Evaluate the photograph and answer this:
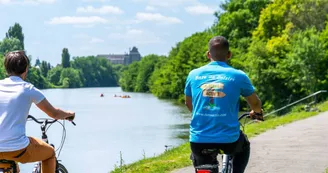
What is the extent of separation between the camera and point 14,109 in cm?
573

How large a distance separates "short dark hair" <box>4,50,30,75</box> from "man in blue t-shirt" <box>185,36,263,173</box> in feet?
5.39

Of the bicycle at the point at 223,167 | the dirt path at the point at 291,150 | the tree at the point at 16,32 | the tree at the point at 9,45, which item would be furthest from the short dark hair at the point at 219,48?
the tree at the point at 16,32

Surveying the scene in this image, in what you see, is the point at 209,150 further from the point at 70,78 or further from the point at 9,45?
the point at 70,78

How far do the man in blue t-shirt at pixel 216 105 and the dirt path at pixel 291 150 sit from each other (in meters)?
4.67

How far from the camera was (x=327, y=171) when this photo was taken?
9.46 metres

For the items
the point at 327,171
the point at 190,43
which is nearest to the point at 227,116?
the point at 327,171

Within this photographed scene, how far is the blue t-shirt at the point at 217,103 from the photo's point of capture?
526cm

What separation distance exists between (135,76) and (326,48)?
332 ft

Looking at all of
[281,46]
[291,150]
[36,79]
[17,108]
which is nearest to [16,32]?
[36,79]

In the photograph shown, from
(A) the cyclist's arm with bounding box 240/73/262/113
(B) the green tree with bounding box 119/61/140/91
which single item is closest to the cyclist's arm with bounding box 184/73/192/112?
(A) the cyclist's arm with bounding box 240/73/262/113

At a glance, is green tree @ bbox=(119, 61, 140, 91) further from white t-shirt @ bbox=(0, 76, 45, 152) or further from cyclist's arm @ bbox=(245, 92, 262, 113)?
cyclist's arm @ bbox=(245, 92, 262, 113)

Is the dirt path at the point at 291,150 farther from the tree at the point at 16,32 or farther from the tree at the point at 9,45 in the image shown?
the tree at the point at 16,32

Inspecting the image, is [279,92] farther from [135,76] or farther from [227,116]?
[135,76]

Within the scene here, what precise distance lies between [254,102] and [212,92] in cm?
48
